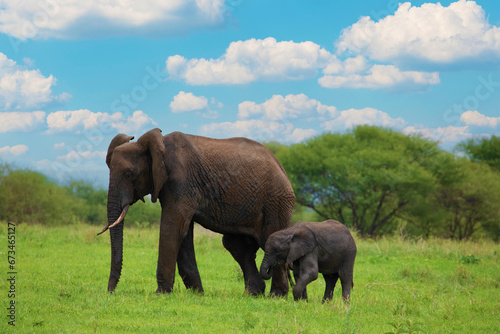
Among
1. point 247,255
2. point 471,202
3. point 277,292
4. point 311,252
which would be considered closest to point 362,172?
point 471,202

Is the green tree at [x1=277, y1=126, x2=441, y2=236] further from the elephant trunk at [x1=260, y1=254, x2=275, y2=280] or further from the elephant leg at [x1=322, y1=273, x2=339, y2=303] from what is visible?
the elephant trunk at [x1=260, y1=254, x2=275, y2=280]

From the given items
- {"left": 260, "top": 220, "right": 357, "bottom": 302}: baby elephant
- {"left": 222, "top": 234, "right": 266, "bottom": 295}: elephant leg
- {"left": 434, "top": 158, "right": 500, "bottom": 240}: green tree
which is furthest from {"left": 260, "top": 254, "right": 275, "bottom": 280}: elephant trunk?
{"left": 434, "top": 158, "right": 500, "bottom": 240}: green tree

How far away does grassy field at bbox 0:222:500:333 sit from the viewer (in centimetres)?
787

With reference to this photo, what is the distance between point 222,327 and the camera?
7.69 meters

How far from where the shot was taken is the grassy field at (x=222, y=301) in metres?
7.87

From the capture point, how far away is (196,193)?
10.1 metres

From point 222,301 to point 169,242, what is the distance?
1.31 meters

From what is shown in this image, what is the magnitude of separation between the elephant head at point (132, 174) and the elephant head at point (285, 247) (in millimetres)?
2058

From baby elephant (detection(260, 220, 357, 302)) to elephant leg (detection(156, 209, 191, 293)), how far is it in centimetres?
146

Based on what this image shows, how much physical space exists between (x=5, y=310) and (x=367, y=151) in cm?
4296

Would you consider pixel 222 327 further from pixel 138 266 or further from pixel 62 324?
pixel 138 266

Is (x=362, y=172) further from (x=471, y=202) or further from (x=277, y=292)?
(x=277, y=292)

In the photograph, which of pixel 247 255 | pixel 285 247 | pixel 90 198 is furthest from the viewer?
pixel 90 198

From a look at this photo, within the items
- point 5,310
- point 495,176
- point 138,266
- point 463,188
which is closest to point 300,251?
point 5,310
